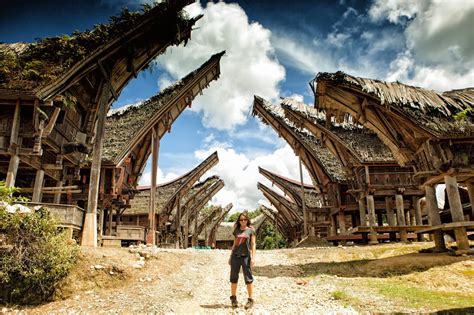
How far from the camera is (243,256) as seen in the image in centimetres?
547

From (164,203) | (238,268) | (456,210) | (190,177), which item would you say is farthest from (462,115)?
(164,203)

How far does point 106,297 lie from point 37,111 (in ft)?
25.3

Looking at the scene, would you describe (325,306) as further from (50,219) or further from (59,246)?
(50,219)

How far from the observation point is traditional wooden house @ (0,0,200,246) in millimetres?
11250

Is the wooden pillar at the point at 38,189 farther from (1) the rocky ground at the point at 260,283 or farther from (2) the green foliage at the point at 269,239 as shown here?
(2) the green foliage at the point at 269,239

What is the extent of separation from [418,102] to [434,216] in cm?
329

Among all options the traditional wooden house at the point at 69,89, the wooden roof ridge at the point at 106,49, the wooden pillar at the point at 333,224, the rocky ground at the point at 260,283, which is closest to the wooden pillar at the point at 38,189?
the traditional wooden house at the point at 69,89

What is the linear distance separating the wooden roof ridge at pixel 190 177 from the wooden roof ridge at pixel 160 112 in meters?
7.93

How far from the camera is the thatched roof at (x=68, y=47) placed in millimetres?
11852

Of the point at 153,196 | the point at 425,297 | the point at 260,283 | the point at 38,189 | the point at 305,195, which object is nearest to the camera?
the point at 425,297

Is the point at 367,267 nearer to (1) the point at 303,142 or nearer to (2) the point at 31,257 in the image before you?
(2) the point at 31,257

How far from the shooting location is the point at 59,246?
6.81m

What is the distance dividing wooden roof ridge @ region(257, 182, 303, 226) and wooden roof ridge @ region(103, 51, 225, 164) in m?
14.9

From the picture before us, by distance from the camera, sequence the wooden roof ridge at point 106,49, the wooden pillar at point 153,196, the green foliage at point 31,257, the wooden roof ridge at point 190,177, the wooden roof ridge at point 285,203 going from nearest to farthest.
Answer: the green foliage at point 31,257 < the wooden roof ridge at point 106,49 < the wooden pillar at point 153,196 < the wooden roof ridge at point 190,177 < the wooden roof ridge at point 285,203
